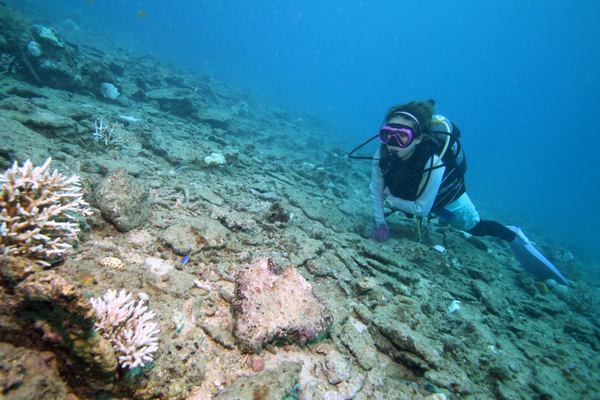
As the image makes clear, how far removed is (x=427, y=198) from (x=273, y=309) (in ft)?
14.5

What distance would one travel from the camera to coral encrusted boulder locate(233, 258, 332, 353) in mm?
2906

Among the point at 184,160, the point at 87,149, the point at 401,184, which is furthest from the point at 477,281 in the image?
the point at 87,149

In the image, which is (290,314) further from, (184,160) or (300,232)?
(184,160)

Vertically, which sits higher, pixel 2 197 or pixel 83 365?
pixel 2 197

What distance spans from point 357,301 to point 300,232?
1749 millimetres

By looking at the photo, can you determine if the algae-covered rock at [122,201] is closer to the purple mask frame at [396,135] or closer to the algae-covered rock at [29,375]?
the algae-covered rock at [29,375]

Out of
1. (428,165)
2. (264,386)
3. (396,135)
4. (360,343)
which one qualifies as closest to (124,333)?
(264,386)

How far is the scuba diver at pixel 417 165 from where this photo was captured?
19.2 ft

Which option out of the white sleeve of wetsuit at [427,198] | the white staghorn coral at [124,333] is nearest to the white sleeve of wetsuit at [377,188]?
the white sleeve of wetsuit at [427,198]

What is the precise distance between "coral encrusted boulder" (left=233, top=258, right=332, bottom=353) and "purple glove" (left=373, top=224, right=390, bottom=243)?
3806 mm

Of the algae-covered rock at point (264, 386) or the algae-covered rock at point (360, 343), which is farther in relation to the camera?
the algae-covered rock at point (360, 343)

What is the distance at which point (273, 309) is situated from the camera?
10.0 feet

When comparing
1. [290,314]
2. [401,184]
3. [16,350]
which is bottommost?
[16,350]

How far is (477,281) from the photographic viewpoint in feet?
19.8
